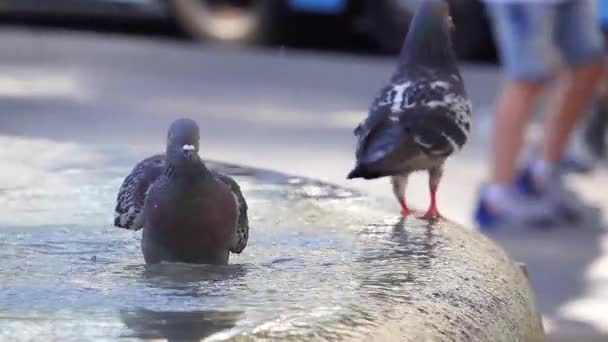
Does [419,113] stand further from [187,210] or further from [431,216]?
[187,210]

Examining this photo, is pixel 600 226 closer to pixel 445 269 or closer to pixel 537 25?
pixel 537 25

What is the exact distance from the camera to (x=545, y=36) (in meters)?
6.57

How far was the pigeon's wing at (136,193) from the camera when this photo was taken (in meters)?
Result: 2.82

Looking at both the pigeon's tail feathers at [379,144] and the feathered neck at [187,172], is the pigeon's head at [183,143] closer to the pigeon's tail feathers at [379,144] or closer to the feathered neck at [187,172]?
the feathered neck at [187,172]

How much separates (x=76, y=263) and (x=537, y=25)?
4063mm

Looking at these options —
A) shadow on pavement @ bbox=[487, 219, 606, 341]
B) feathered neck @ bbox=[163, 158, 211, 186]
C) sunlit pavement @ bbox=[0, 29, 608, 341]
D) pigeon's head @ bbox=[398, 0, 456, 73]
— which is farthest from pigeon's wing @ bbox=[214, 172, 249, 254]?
shadow on pavement @ bbox=[487, 219, 606, 341]

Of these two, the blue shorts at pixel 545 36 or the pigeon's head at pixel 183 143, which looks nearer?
the pigeon's head at pixel 183 143

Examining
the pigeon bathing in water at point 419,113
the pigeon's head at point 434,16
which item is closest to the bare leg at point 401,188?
the pigeon bathing in water at point 419,113

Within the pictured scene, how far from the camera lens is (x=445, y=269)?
2.82 m

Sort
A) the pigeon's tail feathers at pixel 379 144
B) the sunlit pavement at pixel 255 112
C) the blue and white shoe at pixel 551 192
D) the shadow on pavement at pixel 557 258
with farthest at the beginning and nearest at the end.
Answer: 1. the blue and white shoe at pixel 551 192
2. the sunlit pavement at pixel 255 112
3. the shadow on pavement at pixel 557 258
4. the pigeon's tail feathers at pixel 379 144

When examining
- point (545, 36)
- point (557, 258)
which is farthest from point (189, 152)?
point (545, 36)

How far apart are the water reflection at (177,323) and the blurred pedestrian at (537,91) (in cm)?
426

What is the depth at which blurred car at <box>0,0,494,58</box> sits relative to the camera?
1234cm

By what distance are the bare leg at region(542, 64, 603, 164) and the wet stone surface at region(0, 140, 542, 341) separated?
3543 mm
